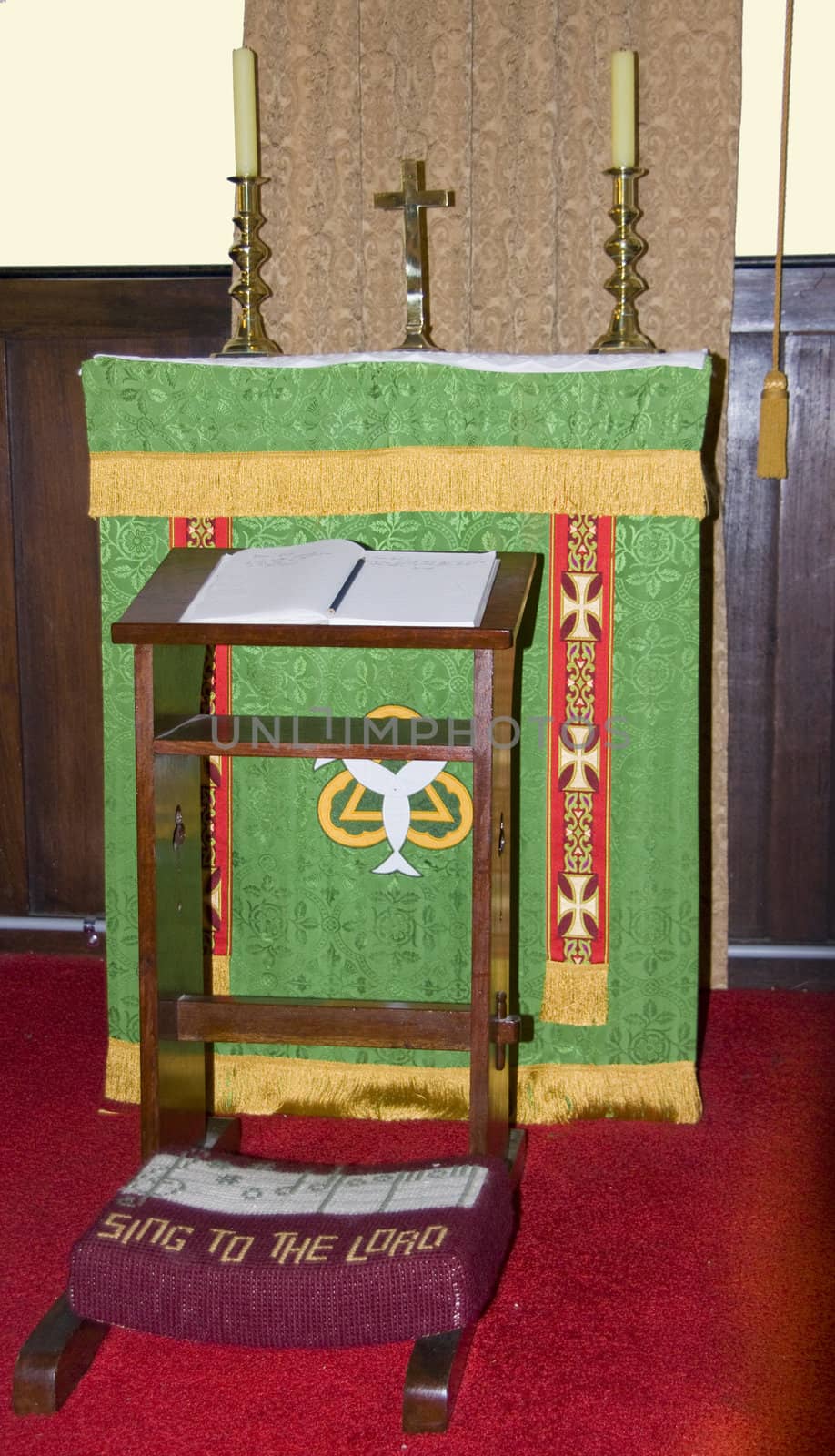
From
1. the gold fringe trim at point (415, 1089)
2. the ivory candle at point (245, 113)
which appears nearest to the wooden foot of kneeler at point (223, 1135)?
the gold fringe trim at point (415, 1089)

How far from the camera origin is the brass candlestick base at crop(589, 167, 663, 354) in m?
2.42

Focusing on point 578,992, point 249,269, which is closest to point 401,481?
point 249,269

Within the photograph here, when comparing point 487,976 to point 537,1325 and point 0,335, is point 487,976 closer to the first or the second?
point 537,1325

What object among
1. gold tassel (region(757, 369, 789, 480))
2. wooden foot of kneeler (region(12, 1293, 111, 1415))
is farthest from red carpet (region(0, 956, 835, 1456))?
gold tassel (region(757, 369, 789, 480))

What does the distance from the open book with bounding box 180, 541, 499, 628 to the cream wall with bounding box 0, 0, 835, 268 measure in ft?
4.58

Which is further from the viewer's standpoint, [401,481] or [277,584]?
[401,481]

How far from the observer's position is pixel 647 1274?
6.40 ft

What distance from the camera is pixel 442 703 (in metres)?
2.35

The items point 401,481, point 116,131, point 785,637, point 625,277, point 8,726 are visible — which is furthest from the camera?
point 8,726

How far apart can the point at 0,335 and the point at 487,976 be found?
1.94m

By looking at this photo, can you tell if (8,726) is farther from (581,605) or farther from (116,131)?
(581,605)

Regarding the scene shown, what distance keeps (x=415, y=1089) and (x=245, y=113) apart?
1.72 meters

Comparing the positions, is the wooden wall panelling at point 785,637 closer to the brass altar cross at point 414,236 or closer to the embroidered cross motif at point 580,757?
the brass altar cross at point 414,236

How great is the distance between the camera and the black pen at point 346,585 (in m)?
1.84
